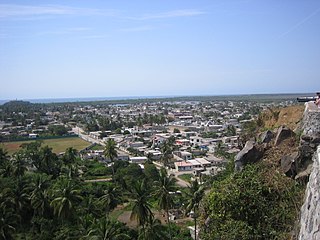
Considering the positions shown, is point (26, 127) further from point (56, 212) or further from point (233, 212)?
point (233, 212)

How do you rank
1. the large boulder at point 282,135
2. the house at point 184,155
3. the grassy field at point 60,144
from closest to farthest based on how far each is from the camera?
the large boulder at point 282,135 → the house at point 184,155 → the grassy field at point 60,144

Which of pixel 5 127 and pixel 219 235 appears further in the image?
pixel 5 127

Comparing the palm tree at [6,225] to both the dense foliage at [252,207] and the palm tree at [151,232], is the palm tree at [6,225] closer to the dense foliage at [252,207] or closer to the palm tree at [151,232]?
the palm tree at [151,232]

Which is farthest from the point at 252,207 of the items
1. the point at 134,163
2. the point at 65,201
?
the point at 134,163

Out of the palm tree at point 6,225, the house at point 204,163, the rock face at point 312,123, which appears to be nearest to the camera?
the rock face at point 312,123

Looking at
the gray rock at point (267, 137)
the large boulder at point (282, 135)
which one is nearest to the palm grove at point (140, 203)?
the large boulder at point (282, 135)

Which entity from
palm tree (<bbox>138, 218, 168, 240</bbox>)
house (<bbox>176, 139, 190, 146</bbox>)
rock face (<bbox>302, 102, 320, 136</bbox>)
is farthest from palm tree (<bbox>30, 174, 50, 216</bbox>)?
house (<bbox>176, 139, 190, 146</bbox>)

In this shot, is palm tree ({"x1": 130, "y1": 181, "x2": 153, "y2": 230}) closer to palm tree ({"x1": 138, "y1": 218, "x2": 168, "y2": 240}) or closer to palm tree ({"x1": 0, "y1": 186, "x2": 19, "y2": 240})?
palm tree ({"x1": 138, "y1": 218, "x2": 168, "y2": 240})

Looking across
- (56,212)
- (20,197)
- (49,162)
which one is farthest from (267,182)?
(49,162)
